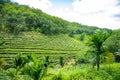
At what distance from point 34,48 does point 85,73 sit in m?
39.0

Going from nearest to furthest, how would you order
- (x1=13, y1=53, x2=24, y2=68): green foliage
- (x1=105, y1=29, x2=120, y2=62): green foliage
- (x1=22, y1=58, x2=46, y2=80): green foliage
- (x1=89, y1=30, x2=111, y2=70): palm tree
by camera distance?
(x1=22, y1=58, x2=46, y2=80): green foliage → (x1=89, y1=30, x2=111, y2=70): palm tree → (x1=13, y1=53, x2=24, y2=68): green foliage → (x1=105, y1=29, x2=120, y2=62): green foliage

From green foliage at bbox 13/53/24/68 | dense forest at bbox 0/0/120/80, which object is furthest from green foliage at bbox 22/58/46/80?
green foliage at bbox 13/53/24/68

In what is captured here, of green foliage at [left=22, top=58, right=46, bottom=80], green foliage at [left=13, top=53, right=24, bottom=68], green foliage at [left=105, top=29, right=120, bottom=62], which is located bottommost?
green foliage at [left=13, top=53, right=24, bottom=68]

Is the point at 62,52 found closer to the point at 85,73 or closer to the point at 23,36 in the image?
the point at 23,36

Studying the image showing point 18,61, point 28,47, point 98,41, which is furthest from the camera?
point 28,47

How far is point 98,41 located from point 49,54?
120 ft

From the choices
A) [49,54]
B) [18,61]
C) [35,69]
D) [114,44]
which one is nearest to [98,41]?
[18,61]

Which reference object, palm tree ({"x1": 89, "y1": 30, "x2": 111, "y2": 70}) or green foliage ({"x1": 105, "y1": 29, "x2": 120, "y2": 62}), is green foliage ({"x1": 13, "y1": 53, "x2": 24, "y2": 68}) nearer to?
palm tree ({"x1": 89, "y1": 30, "x2": 111, "y2": 70})

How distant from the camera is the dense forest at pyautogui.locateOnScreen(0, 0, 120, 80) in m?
28.7

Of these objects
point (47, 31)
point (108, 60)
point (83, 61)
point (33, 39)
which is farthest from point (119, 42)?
point (47, 31)

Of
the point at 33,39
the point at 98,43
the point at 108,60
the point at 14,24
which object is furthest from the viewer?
the point at 14,24

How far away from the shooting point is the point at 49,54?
64375 millimetres

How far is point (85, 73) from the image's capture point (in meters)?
30.0

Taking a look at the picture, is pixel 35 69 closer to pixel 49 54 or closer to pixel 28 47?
pixel 49 54
